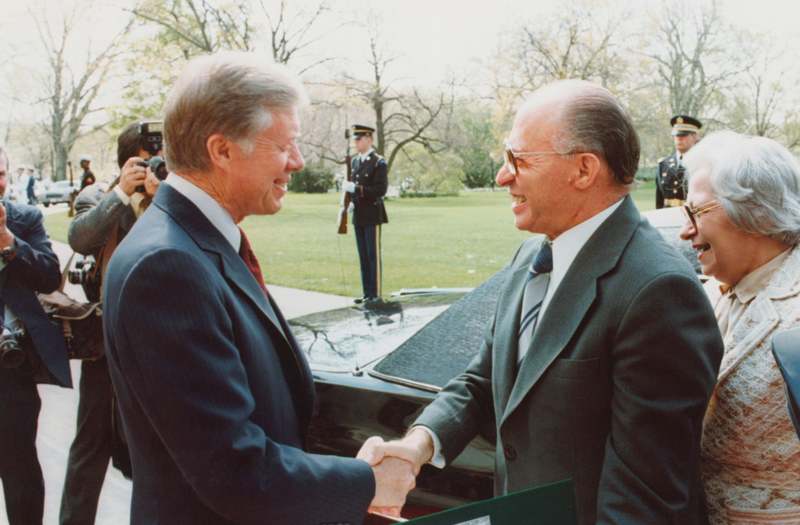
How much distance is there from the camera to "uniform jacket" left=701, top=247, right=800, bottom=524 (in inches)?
58.5

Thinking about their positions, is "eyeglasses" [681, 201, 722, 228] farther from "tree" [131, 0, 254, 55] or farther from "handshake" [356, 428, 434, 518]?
"tree" [131, 0, 254, 55]

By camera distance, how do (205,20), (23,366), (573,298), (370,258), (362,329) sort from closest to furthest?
1. (573,298)
2. (23,366)
3. (362,329)
4. (370,258)
5. (205,20)

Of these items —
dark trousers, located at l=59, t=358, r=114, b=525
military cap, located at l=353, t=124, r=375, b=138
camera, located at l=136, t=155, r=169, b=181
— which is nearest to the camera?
camera, located at l=136, t=155, r=169, b=181

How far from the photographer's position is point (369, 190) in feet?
29.6

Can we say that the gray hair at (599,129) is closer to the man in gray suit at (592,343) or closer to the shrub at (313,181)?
the man in gray suit at (592,343)

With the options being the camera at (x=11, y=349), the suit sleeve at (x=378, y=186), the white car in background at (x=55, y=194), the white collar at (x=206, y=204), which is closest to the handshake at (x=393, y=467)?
the white collar at (x=206, y=204)

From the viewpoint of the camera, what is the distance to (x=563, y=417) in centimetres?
139

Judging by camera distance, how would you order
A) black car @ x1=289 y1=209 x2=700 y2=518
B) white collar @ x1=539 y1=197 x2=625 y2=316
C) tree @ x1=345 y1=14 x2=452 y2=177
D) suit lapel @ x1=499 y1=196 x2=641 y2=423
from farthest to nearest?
tree @ x1=345 y1=14 x2=452 y2=177 → black car @ x1=289 y1=209 x2=700 y2=518 → white collar @ x1=539 y1=197 x2=625 y2=316 → suit lapel @ x1=499 y1=196 x2=641 y2=423

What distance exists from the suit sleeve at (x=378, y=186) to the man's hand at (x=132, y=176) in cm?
612

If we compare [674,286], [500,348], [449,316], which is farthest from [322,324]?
[674,286]

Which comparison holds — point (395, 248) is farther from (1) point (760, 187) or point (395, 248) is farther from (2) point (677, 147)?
(1) point (760, 187)

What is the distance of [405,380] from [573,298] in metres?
1.00

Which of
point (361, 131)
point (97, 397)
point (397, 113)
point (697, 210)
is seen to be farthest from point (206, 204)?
point (397, 113)

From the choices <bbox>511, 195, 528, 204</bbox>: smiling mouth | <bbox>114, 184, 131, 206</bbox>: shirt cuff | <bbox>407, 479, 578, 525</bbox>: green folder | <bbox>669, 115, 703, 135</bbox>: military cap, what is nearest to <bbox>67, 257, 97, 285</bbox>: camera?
<bbox>114, 184, 131, 206</bbox>: shirt cuff
